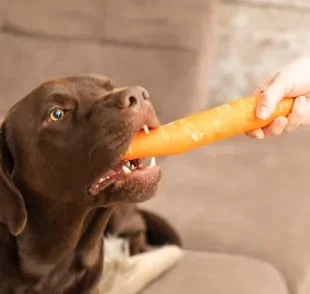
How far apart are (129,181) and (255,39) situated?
2164 millimetres

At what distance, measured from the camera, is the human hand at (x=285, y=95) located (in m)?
1.52

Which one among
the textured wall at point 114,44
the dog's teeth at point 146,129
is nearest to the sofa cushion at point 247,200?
the textured wall at point 114,44

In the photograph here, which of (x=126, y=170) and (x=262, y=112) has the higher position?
(x=262, y=112)

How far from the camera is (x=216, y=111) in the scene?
5.07 ft

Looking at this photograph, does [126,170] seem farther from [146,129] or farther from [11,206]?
[11,206]

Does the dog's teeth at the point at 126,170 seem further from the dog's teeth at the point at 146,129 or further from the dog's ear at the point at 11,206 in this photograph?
the dog's ear at the point at 11,206

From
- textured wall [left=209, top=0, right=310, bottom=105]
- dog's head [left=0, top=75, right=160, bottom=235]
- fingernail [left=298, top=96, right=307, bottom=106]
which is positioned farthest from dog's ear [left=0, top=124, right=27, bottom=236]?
textured wall [left=209, top=0, right=310, bottom=105]

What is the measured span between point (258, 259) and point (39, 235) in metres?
0.73

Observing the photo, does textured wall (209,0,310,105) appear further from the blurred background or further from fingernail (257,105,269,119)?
fingernail (257,105,269,119)

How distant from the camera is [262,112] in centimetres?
151

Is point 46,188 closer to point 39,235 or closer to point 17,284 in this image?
→ point 39,235

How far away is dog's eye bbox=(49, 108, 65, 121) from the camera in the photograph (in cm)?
147

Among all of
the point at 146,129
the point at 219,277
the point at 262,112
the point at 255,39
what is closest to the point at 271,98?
the point at 262,112

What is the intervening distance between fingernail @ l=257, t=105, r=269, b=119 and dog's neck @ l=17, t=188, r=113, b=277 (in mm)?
431
